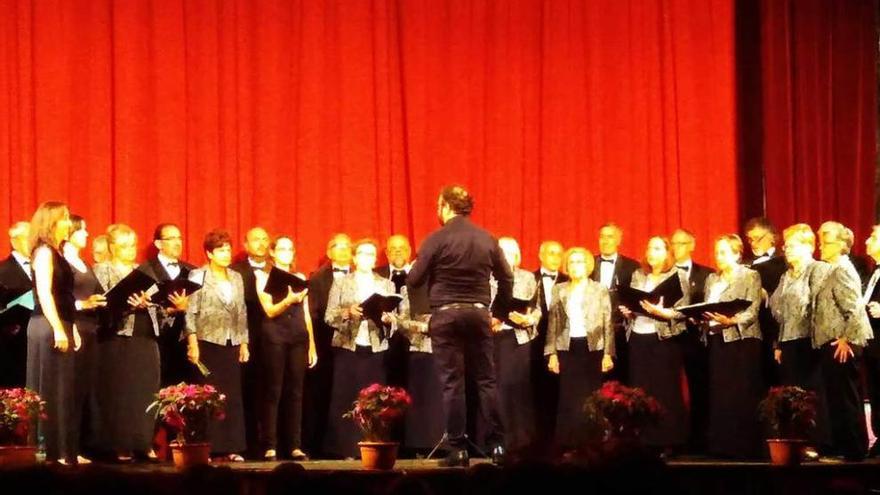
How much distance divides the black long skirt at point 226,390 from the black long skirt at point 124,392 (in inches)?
15.7

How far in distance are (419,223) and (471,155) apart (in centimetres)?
69

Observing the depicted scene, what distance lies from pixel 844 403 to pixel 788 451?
575 millimetres

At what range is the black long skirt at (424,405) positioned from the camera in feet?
28.5

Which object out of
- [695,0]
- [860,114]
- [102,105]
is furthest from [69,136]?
[860,114]

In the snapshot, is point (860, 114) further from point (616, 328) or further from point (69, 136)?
point (69, 136)

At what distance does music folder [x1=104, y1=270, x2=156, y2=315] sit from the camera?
7.30 m

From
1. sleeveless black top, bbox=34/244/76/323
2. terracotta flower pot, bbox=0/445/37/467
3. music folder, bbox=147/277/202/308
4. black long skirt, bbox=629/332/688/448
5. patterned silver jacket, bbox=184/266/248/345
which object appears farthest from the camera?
black long skirt, bbox=629/332/688/448

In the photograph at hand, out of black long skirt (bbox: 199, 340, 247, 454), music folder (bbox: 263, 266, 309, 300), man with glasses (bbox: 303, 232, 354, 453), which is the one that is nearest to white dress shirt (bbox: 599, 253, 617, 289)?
man with glasses (bbox: 303, 232, 354, 453)

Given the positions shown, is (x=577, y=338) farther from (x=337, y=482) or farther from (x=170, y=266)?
(x=337, y=482)

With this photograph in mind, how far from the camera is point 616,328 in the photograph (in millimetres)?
8906

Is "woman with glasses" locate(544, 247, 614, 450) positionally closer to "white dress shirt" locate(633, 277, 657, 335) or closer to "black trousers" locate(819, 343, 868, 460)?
"white dress shirt" locate(633, 277, 657, 335)

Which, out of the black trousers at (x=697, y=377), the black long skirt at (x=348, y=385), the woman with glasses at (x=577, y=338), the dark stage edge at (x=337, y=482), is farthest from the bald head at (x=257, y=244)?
the dark stage edge at (x=337, y=482)

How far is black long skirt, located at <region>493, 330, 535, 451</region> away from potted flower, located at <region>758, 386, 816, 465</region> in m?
1.85

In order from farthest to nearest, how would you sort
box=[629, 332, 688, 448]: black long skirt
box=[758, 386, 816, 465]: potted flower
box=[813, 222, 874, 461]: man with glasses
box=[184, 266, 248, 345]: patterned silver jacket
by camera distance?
box=[629, 332, 688, 448]: black long skirt < box=[184, 266, 248, 345]: patterned silver jacket < box=[813, 222, 874, 461]: man with glasses < box=[758, 386, 816, 465]: potted flower
